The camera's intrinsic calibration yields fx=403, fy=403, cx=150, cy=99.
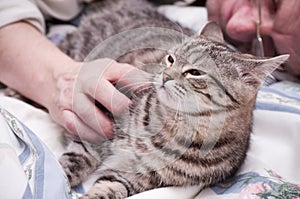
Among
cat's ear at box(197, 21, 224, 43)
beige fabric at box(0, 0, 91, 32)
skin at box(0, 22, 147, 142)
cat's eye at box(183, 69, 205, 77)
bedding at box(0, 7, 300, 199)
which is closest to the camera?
bedding at box(0, 7, 300, 199)

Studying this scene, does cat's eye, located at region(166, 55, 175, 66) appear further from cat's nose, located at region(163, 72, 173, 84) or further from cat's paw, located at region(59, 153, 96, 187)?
cat's paw, located at region(59, 153, 96, 187)

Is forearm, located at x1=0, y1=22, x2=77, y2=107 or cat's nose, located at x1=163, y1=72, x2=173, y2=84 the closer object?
cat's nose, located at x1=163, y1=72, x2=173, y2=84

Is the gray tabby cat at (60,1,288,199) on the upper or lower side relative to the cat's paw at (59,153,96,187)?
upper

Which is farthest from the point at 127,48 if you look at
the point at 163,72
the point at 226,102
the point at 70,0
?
the point at 70,0

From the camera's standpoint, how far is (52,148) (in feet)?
3.47

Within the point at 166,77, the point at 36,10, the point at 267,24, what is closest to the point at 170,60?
the point at 166,77

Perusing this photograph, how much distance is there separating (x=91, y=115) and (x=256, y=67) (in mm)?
400

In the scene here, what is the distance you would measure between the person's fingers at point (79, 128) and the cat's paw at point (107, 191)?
114mm

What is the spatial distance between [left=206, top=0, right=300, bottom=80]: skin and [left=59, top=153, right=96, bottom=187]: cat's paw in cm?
65

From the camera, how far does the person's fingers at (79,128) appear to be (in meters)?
1.00

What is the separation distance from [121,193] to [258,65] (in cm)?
43

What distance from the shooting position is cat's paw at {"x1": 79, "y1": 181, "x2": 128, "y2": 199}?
92cm

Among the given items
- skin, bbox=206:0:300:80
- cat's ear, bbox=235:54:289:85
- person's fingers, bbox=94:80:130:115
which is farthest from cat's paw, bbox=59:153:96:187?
skin, bbox=206:0:300:80

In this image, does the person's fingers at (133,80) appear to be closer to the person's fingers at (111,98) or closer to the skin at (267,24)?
the person's fingers at (111,98)
